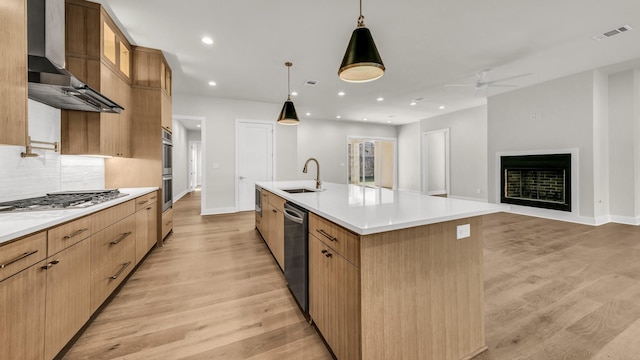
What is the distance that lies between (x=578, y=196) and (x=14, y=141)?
7231mm

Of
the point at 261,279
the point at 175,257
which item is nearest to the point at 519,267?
the point at 261,279

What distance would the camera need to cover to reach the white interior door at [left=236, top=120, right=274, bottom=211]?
19.7 ft

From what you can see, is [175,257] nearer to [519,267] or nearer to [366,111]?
[519,267]

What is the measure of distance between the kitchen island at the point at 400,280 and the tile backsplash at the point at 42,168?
228cm

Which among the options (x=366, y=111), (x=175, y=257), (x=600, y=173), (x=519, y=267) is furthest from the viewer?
(x=366, y=111)

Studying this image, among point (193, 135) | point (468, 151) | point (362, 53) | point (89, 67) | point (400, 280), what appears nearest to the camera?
point (400, 280)

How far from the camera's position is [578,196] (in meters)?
4.54

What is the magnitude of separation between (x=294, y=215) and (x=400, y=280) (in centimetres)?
94

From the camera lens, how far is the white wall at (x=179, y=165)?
24.2ft

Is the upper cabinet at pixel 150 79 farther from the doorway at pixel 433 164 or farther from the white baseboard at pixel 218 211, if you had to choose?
the doorway at pixel 433 164

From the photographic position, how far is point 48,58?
167 centimetres

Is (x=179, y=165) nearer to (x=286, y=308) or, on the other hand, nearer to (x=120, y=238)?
(x=120, y=238)

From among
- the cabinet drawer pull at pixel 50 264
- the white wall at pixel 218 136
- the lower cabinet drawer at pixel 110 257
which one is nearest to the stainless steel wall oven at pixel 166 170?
the lower cabinet drawer at pixel 110 257

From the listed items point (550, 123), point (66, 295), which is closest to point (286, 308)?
point (66, 295)
